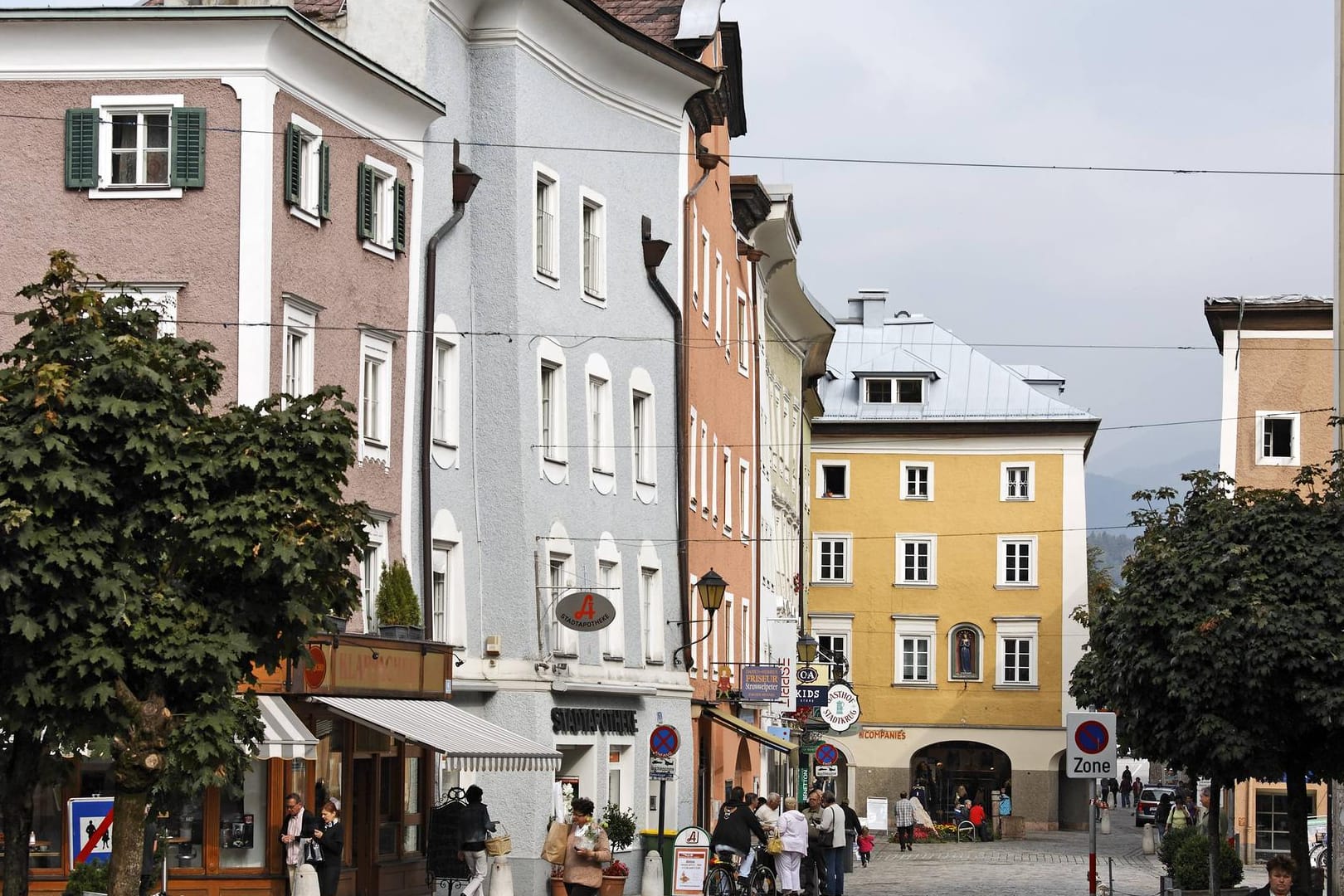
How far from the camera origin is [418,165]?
3152 cm

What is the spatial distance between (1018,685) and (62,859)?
51.9 m

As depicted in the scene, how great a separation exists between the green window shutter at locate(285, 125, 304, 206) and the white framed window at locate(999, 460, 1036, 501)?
5004 centimetres

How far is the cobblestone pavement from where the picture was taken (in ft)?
123

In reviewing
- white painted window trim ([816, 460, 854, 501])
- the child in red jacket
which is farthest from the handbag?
white painted window trim ([816, 460, 854, 501])

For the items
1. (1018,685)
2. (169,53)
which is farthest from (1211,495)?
(1018,685)

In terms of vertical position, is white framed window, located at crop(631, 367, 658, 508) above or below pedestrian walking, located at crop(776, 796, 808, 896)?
above

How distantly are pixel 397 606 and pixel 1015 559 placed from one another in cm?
4753

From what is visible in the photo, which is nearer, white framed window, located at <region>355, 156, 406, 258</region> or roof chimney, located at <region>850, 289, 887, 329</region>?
white framed window, located at <region>355, 156, 406, 258</region>

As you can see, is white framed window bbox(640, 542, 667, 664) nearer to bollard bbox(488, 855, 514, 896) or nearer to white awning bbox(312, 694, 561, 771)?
white awning bbox(312, 694, 561, 771)

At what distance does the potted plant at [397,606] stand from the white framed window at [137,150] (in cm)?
608

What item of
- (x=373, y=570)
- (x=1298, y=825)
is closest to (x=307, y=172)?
(x=373, y=570)

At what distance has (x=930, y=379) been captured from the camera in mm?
77188

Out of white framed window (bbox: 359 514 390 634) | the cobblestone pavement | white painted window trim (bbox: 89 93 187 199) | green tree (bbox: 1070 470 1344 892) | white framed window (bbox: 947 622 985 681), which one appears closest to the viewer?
green tree (bbox: 1070 470 1344 892)

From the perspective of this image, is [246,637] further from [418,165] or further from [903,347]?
[903,347]
